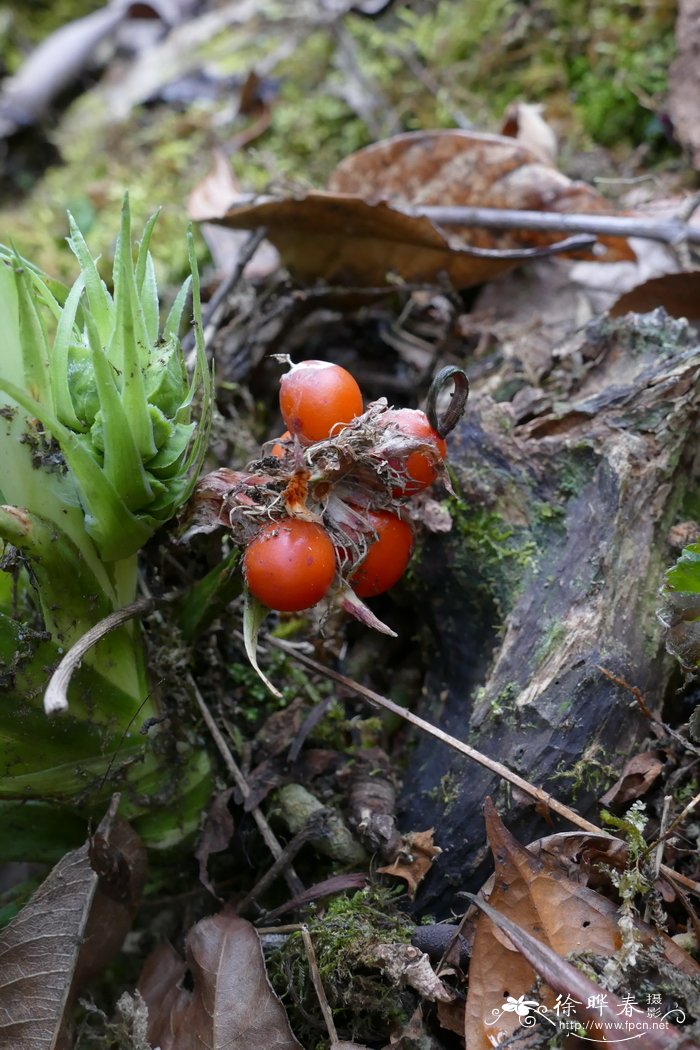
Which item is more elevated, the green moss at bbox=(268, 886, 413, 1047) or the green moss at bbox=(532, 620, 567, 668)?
the green moss at bbox=(532, 620, 567, 668)

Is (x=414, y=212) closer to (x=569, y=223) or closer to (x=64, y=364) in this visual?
(x=569, y=223)

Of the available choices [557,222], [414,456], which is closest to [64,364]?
[414,456]

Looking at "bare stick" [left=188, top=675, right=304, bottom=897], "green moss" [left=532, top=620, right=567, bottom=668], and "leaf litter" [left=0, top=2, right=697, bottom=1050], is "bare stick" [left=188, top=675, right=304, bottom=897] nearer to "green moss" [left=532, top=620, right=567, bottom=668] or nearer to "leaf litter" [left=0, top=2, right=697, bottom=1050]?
"leaf litter" [left=0, top=2, right=697, bottom=1050]

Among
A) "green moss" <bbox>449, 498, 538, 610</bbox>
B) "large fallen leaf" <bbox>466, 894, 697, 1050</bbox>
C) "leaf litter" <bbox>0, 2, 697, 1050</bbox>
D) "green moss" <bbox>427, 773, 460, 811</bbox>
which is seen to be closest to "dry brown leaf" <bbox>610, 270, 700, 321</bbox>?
"leaf litter" <bbox>0, 2, 697, 1050</bbox>

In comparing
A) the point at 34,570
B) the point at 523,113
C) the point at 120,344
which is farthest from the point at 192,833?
the point at 523,113

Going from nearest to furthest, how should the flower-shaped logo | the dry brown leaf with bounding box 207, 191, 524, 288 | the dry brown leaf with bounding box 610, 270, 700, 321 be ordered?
1. the flower-shaped logo
2. the dry brown leaf with bounding box 610, 270, 700, 321
3. the dry brown leaf with bounding box 207, 191, 524, 288

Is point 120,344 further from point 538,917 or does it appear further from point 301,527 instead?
point 538,917

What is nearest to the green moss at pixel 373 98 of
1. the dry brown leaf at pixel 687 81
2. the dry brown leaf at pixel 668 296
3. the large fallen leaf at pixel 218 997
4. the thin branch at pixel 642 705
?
the dry brown leaf at pixel 687 81
